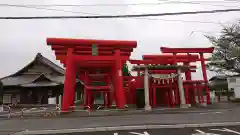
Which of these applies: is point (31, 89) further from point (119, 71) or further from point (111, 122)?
point (111, 122)

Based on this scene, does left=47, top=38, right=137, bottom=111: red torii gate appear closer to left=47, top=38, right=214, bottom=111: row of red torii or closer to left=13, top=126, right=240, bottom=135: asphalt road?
left=47, top=38, right=214, bottom=111: row of red torii

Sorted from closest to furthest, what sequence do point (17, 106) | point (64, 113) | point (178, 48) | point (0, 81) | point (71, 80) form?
point (64, 113) < point (71, 80) < point (178, 48) < point (17, 106) < point (0, 81)

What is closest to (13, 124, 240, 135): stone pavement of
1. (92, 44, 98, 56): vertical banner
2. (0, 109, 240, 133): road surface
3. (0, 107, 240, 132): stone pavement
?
(0, 107, 240, 132): stone pavement

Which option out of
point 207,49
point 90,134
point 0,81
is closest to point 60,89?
point 0,81

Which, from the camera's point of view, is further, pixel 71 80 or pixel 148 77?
pixel 148 77

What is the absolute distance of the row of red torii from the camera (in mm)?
21172

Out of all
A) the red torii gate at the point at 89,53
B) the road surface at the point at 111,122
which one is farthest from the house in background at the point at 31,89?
the road surface at the point at 111,122

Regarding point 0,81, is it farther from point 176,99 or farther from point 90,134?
point 90,134

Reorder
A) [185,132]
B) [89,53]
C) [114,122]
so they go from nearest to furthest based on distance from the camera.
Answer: [185,132], [114,122], [89,53]

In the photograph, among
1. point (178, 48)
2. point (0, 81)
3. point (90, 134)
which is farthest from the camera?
point (0, 81)

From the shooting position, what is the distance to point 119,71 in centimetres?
2166

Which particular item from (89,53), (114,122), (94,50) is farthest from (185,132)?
(89,53)

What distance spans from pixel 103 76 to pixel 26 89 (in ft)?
59.0

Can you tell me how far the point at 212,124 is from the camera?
1057cm
